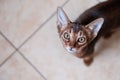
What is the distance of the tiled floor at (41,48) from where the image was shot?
137 cm

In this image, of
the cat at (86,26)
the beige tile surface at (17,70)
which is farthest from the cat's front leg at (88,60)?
the beige tile surface at (17,70)

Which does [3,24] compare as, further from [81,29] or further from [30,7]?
[81,29]

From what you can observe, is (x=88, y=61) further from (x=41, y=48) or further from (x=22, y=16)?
(x=22, y=16)

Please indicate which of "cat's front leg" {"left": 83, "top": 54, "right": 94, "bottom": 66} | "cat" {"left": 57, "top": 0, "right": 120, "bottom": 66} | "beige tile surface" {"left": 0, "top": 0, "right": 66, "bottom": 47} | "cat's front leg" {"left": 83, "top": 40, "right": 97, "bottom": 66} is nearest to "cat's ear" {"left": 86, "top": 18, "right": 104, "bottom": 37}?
"cat" {"left": 57, "top": 0, "right": 120, "bottom": 66}

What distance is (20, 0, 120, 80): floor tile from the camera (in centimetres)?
136

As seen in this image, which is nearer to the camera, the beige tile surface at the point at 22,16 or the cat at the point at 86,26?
the cat at the point at 86,26

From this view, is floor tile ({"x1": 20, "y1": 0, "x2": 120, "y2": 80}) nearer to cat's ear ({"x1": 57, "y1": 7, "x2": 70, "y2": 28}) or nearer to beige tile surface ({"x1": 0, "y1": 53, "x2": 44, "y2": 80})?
beige tile surface ({"x1": 0, "y1": 53, "x2": 44, "y2": 80})

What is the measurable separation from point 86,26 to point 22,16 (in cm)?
48

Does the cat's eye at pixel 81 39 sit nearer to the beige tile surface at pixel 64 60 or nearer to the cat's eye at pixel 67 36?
the cat's eye at pixel 67 36

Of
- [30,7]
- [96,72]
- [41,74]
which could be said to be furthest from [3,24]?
[96,72]

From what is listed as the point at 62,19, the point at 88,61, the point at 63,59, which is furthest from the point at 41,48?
the point at 62,19

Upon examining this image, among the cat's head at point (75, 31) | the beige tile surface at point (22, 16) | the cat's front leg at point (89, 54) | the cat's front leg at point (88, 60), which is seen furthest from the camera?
the beige tile surface at point (22, 16)

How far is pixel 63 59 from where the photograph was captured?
138 centimetres

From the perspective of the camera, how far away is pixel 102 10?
118cm
